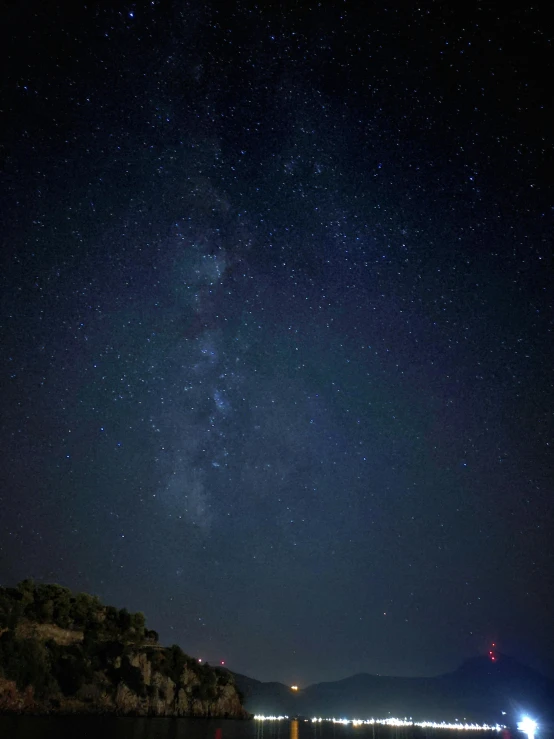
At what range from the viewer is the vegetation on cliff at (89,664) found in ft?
166

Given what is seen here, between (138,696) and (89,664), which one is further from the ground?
(89,664)

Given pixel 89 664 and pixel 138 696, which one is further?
pixel 138 696

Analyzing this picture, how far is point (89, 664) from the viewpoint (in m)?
58.6

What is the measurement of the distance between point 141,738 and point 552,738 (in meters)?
128

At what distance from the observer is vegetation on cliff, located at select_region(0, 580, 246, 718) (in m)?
50.5

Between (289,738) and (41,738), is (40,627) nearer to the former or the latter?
(289,738)

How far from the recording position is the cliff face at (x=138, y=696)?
49.6 meters

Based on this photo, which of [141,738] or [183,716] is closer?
[141,738]

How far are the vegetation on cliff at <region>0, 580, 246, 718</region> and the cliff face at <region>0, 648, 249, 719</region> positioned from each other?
0.29 ft

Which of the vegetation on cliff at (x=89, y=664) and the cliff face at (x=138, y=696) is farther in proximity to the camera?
the vegetation on cliff at (x=89, y=664)

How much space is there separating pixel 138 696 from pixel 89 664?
31.0 feet

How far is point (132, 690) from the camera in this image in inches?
2477

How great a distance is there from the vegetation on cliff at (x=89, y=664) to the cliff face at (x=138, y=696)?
9 cm

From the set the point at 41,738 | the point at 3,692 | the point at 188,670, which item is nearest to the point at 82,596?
the point at 188,670
